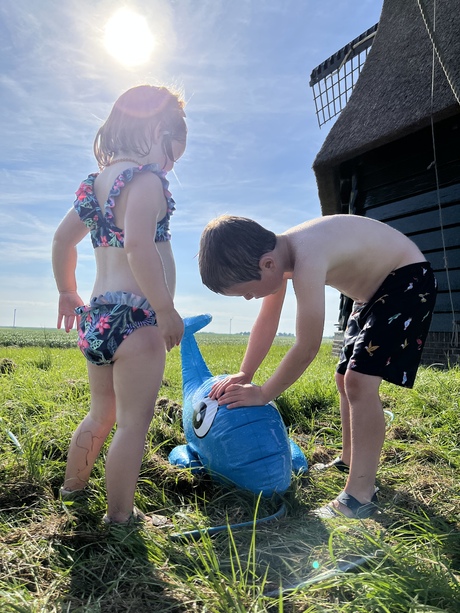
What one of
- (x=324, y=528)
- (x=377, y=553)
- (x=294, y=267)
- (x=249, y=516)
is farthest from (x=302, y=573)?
(x=294, y=267)

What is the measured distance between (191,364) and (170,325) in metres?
0.94

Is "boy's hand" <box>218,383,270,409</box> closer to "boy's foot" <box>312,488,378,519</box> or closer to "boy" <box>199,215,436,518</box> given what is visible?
"boy" <box>199,215,436,518</box>

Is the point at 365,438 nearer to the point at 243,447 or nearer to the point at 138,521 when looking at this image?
the point at 243,447

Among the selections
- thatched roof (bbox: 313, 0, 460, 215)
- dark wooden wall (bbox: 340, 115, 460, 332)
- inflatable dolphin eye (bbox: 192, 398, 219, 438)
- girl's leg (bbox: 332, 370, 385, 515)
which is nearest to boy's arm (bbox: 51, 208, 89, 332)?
inflatable dolphin eye (bbox: 192, 398, 219, 438)

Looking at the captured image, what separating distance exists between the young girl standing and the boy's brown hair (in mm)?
180

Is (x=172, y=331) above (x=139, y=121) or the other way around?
the other way around

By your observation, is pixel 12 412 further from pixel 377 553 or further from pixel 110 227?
pixel 377 553

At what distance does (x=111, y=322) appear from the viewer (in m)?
1.75

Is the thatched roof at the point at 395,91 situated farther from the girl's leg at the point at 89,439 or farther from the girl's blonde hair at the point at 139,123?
the girl's leg at the point at 89,439

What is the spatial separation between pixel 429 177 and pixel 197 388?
523 cm

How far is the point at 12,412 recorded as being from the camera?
2.90 m

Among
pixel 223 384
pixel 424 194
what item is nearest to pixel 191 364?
pixel 223 384

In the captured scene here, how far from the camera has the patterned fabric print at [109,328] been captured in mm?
1737

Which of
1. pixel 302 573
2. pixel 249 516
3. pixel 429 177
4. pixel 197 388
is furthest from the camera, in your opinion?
pixel 429 177
